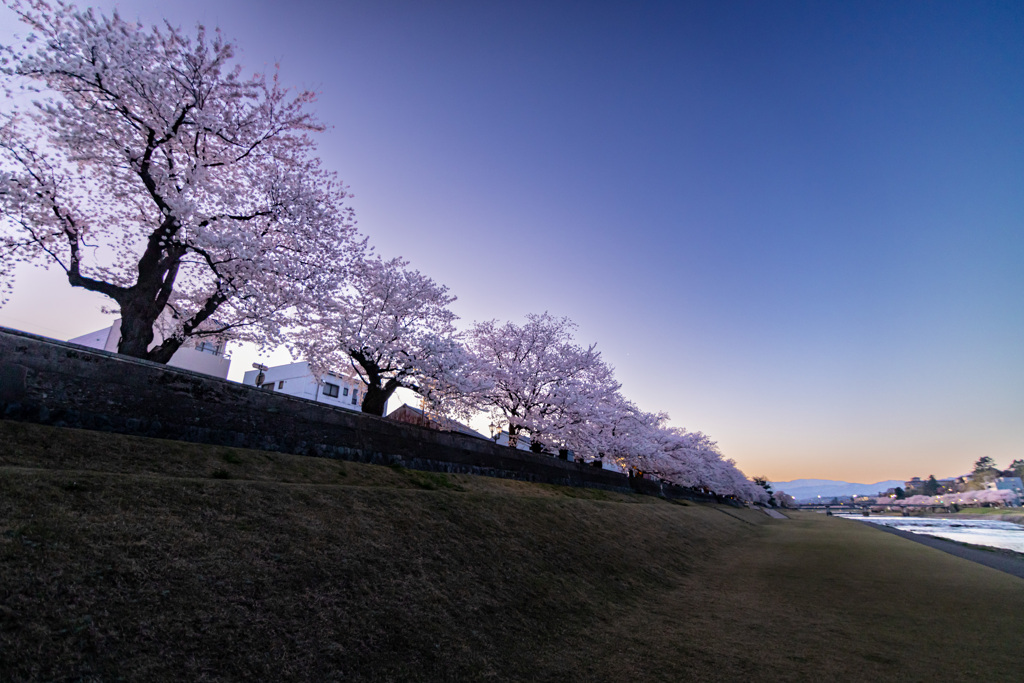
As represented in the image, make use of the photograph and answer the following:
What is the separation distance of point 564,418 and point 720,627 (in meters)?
23.0

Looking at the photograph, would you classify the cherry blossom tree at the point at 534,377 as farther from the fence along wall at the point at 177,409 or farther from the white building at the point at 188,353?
the white building at the point at 188,353

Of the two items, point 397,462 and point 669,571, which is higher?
point 397,462

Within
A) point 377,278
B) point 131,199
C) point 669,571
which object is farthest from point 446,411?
point 131,199

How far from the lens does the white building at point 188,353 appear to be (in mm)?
34906

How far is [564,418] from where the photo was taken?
101 ft

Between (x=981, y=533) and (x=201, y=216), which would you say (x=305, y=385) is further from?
(x=981, y=533)

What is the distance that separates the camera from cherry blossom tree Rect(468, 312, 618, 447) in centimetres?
2989

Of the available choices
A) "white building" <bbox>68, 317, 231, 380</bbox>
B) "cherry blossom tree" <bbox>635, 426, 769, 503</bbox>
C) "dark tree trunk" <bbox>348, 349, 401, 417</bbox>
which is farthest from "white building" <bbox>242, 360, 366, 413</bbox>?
"cherry blossom tree" <bbox>635, 426, 769, 503</bbox>

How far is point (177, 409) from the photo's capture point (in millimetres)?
9875

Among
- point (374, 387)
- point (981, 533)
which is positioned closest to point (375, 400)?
point (374, 387)

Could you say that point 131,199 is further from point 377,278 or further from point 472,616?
point 472,616

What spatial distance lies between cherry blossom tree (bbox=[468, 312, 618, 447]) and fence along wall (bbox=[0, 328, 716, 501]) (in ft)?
42.0

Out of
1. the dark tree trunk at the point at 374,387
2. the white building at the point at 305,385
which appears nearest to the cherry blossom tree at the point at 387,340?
the dark tree trunk at the point at 374,387

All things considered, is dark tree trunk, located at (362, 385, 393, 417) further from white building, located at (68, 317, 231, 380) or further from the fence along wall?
white building, located at (68, 317, 231, 380)
